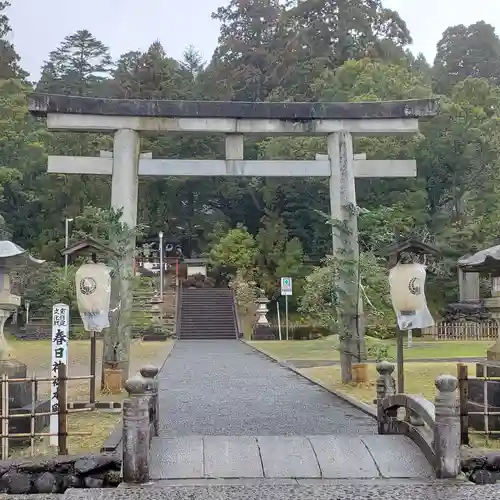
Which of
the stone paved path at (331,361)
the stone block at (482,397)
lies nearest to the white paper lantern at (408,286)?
the stone block at (482,397)

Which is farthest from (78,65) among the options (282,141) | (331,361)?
(331,361)

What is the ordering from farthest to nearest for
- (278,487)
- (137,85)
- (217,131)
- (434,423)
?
(137,85)
(217,131)
(434,423)
(278,487)

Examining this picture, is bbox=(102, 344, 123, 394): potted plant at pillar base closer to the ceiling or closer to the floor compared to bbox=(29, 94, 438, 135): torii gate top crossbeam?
closer to the floor

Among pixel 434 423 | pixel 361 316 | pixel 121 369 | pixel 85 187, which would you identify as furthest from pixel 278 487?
pixel 85 187

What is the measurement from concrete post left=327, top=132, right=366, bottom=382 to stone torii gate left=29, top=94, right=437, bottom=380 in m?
0.02

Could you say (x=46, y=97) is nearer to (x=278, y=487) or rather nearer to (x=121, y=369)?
(x=121, y=369)

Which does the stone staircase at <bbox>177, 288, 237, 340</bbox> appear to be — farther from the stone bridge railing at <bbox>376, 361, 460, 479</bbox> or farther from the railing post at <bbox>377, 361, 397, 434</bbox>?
the stone bridge railing at <bbox>376, 361, 460, 479</bbox>

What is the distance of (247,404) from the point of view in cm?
1056

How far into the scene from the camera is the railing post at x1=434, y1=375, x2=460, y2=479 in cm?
576

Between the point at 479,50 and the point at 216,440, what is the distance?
4963 cm

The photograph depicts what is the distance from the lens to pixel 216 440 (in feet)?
21.3

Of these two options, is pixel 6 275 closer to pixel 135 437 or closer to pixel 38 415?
pixel 38 415

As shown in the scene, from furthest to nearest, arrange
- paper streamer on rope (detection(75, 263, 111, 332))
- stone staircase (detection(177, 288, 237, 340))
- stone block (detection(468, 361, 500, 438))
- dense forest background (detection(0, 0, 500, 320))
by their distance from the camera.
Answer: dense forest background (detection(0, 0, 500, 320))
stone staircase (detection(177, 288, 237, 340))
paper streamer on rope (detection(75, 263, 111, 332))
stone block (detection(468, 361, 500, 438))

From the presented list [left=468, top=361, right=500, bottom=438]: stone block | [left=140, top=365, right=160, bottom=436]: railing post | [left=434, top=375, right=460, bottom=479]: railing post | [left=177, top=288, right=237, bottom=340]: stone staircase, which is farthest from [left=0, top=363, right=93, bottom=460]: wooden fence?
[left=177, top=288, right=237, bottom=340]: stone staircase
